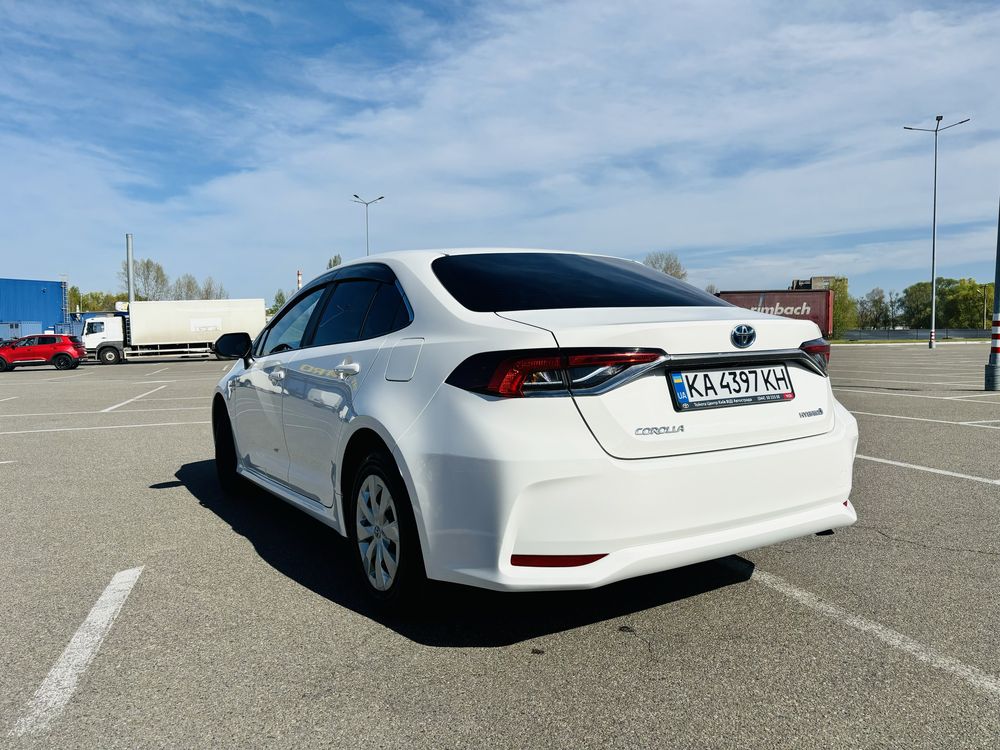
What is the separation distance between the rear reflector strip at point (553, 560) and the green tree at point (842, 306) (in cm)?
9837

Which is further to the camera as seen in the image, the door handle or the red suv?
the red suv

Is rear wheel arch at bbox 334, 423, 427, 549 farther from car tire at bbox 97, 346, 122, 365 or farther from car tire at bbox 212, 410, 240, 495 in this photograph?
car tire at bbox 97, 346, 122, 365

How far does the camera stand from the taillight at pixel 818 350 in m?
3.32

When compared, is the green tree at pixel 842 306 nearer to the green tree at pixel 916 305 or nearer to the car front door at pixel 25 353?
the green tree at pixel 916 305

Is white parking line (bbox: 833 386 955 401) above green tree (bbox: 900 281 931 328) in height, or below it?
below

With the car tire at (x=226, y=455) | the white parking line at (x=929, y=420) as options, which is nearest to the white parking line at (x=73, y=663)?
the car tire at (x=226, y=455)

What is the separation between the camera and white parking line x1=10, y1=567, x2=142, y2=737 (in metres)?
2.56

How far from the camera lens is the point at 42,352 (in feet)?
111

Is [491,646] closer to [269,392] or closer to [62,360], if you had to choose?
[269,392]

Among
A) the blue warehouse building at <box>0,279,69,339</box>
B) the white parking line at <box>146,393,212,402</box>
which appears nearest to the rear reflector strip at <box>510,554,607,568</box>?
the white parking line at <box>146,393,212,402</box>

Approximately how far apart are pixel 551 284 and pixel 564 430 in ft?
3.21

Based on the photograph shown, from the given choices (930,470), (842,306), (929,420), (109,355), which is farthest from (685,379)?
(842,306)

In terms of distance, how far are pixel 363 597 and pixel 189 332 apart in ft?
128

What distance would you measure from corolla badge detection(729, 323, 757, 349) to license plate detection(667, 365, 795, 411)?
0.31 ft
